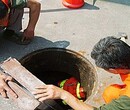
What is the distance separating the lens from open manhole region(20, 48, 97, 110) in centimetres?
349

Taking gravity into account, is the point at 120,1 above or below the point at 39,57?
above

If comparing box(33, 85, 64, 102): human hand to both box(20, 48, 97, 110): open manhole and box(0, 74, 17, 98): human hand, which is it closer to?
box(0, 74, 17, 98): human hand

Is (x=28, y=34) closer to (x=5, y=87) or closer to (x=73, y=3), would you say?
(x=73, y=3)

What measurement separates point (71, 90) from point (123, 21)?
115 centimetres

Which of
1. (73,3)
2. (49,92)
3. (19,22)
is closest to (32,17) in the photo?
(19,22)

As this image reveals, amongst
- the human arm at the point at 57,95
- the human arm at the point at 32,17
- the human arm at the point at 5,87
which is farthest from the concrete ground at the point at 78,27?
the human arm at the point at 57,95

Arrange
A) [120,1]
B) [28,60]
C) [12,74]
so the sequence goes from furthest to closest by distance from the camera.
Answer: [120,1], [28,60], [12,74]

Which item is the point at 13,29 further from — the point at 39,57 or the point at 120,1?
the point at 120,1

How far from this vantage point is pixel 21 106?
8.92 feet

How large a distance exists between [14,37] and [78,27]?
81 centimetres

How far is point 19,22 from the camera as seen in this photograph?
3.58 m

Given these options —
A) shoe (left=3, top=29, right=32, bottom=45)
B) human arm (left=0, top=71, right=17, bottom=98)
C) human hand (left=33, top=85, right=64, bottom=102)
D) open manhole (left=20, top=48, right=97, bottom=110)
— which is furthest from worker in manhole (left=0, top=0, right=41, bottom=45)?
human hand (left=33, top=85, right=64, bottom=102)

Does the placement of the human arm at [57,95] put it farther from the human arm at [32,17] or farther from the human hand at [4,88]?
the human arm at [32,17]

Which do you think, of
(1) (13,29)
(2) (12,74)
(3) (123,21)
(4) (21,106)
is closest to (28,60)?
(1) (13,29)
